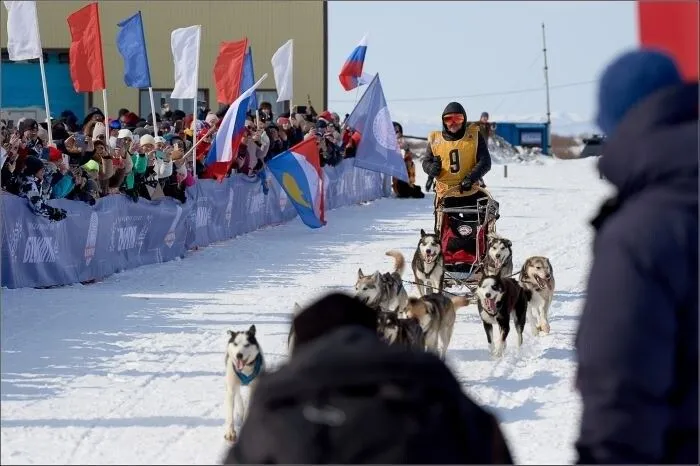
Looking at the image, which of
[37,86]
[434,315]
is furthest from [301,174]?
[37,86]

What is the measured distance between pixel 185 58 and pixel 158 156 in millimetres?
3237

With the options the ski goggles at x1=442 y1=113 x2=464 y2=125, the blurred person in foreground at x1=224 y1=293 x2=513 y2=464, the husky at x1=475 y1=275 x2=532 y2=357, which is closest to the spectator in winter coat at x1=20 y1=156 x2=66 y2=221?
the ski goggles at x1=442 y1=113 x2=464 y2=125

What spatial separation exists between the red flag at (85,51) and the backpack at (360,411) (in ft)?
A: 44.3

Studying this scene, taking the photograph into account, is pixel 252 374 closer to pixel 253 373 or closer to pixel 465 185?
pixel 253 373

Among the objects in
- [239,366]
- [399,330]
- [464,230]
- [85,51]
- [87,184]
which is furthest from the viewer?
[85,51]

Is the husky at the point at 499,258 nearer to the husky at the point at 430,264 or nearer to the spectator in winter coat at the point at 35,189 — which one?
the husky at the point at 430,264

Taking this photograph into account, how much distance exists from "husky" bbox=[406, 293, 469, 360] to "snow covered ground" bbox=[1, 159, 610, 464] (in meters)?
0.26

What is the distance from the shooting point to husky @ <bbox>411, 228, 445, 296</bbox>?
34.5ft

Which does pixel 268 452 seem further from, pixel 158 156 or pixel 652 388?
pixel 158 156

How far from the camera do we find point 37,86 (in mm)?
32781

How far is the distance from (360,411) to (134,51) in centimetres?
1524

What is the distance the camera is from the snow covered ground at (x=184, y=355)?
6.15 m

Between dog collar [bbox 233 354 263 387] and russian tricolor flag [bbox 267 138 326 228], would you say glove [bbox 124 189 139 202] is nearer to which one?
russian tricolor flag [bbox 267 138 326 228]

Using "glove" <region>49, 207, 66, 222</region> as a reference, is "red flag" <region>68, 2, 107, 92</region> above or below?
above
